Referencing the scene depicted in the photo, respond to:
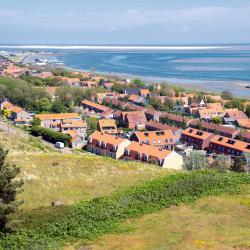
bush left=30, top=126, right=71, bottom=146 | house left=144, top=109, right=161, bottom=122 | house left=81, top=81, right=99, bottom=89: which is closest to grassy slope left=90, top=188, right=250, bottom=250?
bush left=30, top=126, right=71, bottom=146

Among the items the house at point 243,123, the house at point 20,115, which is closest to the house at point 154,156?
the house at point 20,115

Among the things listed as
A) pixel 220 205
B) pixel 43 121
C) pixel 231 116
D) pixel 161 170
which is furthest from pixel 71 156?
pixel 231 116

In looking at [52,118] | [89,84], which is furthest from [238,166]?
[89,84]

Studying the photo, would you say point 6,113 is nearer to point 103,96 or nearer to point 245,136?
point 103,96

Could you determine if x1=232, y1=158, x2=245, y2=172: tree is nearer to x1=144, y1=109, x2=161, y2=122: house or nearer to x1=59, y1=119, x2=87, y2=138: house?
x1=59, y1=119, x2=87, y2=138: house

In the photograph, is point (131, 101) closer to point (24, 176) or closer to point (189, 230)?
point (24, 176)

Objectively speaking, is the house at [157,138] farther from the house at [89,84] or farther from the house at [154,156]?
the house at [89,84]
